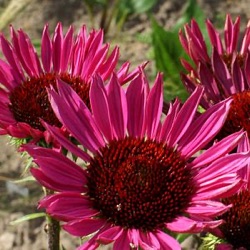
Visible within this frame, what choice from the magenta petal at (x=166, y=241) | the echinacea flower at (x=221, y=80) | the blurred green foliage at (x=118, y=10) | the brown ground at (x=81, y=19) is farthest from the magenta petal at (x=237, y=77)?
the blurred green foliage at (x=118, y=10)

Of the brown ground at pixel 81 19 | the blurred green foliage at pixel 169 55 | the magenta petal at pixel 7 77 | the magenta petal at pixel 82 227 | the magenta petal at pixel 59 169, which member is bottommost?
the magenta petal at pixel 82 227

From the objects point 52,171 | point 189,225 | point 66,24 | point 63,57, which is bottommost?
point 189,225

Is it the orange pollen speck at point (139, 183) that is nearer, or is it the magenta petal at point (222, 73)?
the orange pollen speck at point (139, 183)

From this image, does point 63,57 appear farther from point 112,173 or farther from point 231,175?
point 231,175

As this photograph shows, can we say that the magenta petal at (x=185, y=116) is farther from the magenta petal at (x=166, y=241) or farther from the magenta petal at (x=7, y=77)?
the magenta petal at (x=7, y=77)

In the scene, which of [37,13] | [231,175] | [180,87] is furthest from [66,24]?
[231,175]

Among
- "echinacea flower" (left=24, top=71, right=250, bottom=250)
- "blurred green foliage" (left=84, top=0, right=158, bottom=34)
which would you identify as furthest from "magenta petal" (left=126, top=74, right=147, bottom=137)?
"blurred green foliage" (left=84, top=0, right=158, bottom=34)
